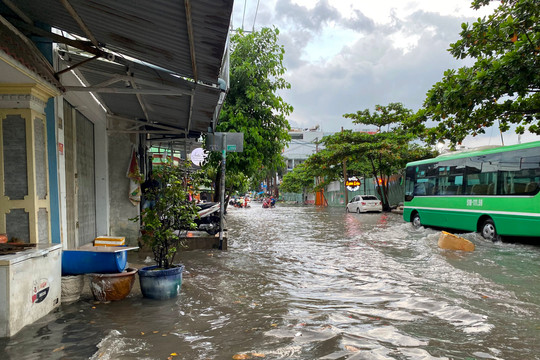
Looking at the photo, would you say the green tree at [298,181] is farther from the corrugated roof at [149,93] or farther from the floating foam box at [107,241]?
the floating foam box at [107,241]

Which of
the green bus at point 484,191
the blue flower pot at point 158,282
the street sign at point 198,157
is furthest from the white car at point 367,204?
the blue flower pot at point 158,282

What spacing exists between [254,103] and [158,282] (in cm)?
944

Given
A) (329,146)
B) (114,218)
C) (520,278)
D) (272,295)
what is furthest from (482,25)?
(329,146)

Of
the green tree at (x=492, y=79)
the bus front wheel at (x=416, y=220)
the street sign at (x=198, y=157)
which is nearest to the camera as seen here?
the green tree at (x=492, y=79)

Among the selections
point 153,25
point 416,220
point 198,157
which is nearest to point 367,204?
point 416,220

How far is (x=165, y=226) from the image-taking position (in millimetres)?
5723

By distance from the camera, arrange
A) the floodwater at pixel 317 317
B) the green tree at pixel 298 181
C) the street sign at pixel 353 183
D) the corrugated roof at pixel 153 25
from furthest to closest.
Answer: the green tree at pixel 298 181 < the street sign at pixel 353 183 < the corrugated roof at pixel 153 25 < the floodwater at pixel 317 317

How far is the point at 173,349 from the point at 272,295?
242 cm

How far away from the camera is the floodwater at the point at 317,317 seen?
380cm

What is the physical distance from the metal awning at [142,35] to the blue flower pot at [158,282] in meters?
2.62

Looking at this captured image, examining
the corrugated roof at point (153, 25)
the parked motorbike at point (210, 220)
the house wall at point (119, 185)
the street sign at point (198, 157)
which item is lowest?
the parked motorbike at point (210, 220)

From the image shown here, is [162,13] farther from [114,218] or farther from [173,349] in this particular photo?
[114,218]

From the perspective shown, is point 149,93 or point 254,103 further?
point 254,103

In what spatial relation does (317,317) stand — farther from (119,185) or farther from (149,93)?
(119,185)
